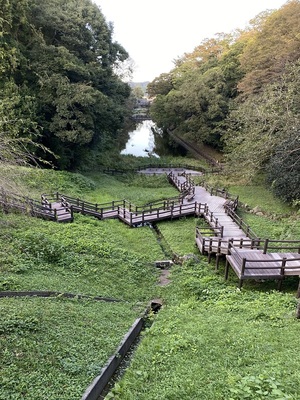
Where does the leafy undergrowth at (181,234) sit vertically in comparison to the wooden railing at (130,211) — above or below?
below

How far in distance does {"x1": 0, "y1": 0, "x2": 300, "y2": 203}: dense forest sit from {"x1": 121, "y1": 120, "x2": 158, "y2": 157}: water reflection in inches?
623

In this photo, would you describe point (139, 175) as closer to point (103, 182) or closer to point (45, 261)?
point (103, 182)

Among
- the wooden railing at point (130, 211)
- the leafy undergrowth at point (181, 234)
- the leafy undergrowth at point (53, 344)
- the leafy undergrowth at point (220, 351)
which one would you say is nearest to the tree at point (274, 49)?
the wooden railing at point (130, 211)

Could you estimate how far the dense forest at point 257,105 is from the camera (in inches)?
821

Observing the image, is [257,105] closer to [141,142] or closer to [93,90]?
[93,90]

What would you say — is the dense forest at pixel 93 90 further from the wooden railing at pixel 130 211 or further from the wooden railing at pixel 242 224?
the wooden railing at pixel 242 224

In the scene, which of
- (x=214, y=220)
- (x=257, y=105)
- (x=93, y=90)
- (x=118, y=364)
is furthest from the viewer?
(x=93, y=90)

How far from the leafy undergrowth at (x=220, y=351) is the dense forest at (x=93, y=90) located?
12056 millimetres

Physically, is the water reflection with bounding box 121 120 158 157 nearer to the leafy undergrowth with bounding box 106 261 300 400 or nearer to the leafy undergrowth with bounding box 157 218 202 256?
the leafy undergrowth with bounding box 157 218 202 256

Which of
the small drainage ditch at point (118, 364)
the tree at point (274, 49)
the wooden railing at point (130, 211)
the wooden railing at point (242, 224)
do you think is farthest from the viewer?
the tree at point (274, 49)

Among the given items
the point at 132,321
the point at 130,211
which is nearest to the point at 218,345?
the point at 132,321

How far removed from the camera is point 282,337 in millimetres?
7672

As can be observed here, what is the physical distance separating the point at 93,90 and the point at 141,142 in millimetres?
38766

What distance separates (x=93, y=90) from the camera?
92.1 ft
